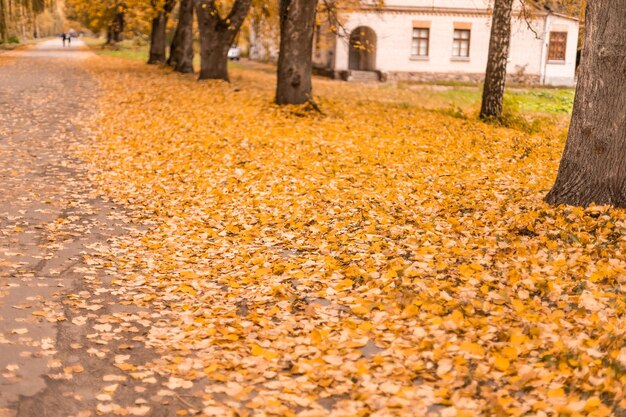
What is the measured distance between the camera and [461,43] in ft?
126

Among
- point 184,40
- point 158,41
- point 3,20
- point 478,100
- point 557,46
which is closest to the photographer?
point 478,100

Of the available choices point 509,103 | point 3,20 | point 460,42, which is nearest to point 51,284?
point 509,103

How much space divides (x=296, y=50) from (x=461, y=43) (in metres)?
23.0

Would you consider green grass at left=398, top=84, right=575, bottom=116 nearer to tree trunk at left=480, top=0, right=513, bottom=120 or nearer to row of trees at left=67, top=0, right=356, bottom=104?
tree trunk at left=480, top=0, right=513, bottom=120

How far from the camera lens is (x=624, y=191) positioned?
8.07m

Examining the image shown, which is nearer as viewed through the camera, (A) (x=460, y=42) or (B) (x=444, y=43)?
→ (B) (x=444, y=43)

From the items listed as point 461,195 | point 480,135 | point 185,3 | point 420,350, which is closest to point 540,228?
point 461,195

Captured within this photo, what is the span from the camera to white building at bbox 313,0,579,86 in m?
37.3

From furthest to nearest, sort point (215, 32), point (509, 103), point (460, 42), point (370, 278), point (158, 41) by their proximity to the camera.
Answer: point (460, 42), point (158, 41), point (215, 32), point (509, 103), point (370, 278)

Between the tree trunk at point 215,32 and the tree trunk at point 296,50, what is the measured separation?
5.46m

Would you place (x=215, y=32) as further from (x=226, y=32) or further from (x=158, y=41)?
(x=158, y=41)

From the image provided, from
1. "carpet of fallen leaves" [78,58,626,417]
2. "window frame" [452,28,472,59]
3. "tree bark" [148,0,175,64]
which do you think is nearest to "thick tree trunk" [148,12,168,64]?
"tree bark" [148,0,175,64]

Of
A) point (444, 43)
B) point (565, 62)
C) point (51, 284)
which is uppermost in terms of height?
point (444, 43)

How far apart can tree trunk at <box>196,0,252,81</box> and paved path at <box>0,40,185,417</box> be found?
33.5 ft
